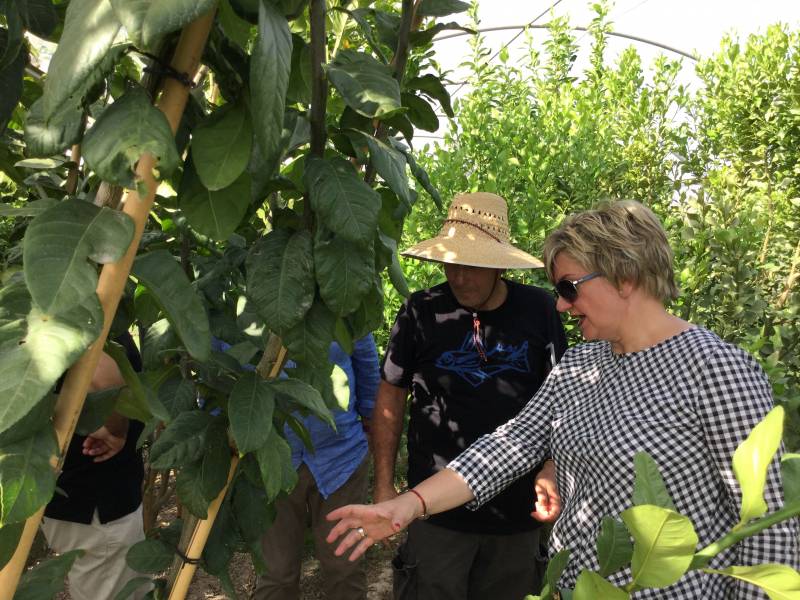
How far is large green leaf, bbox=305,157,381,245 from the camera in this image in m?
1.03

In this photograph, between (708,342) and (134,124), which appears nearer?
(134,124)

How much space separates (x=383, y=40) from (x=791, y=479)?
99 centimetres

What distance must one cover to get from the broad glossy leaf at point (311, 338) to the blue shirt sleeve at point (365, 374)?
220 centimetres

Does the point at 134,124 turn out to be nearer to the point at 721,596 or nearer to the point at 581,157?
the point at 721,596

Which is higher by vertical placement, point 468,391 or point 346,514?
point 468,391

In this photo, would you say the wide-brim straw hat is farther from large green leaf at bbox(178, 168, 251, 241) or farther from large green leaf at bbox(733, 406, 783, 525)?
large green leaf at bbox(733, 406, 783, 525)

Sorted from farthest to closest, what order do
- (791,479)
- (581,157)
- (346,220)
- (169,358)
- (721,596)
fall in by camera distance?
(581,157) → (721,596) → (169,358) → (346,220) → (791,479)

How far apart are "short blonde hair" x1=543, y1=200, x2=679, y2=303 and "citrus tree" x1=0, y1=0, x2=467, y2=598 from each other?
0.68 meters

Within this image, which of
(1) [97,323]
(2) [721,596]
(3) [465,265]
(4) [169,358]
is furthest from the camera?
(3) [465,265]

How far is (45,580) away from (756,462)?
939 millimetres

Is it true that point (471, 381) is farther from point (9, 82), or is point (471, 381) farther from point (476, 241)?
point (9, 82)

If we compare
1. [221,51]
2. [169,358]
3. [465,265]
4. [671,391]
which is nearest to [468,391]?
Answer: [465,265]

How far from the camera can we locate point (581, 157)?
4.47 metres

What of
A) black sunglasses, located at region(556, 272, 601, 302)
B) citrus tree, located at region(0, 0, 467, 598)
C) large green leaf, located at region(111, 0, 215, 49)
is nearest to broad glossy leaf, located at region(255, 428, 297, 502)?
citrus tree, located at region(0, 0, 467, 598)
